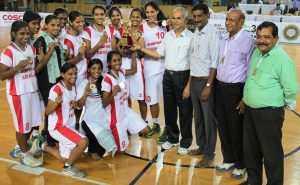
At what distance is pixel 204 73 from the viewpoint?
148 inches

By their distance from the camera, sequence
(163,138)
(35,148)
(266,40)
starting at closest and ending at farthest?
(266,40), (35,148), (163,138)

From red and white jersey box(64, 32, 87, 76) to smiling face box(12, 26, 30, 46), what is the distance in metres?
0.60

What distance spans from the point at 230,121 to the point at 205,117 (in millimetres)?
380

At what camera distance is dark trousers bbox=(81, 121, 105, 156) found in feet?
13.6

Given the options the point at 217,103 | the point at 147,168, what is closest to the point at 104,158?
the point at 147,168

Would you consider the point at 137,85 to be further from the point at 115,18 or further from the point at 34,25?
the point at 34,25

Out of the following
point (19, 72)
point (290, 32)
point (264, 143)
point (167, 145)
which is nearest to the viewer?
point (264, 143)

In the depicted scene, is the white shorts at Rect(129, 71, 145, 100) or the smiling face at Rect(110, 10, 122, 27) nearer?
the smiling face at Rect(110, 10, 122, 27)

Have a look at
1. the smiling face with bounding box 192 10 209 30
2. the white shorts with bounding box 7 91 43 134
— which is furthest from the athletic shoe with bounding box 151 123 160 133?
the smiling face with bounding box 192 10 209 30

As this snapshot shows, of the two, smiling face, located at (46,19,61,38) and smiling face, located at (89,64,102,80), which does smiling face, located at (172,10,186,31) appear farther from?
smiling face, located at (46,19,61,38)

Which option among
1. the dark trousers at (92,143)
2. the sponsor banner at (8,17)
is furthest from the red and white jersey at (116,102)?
the sponsor banner at (8,17)

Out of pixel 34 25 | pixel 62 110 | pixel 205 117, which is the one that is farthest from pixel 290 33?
pixel 62 110

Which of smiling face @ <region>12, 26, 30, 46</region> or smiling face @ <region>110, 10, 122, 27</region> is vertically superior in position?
smiling face @ <region>110, 10, 122, 27</region>

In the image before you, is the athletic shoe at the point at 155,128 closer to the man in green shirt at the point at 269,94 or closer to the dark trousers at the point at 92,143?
the dark trousers at the point at 92,143
